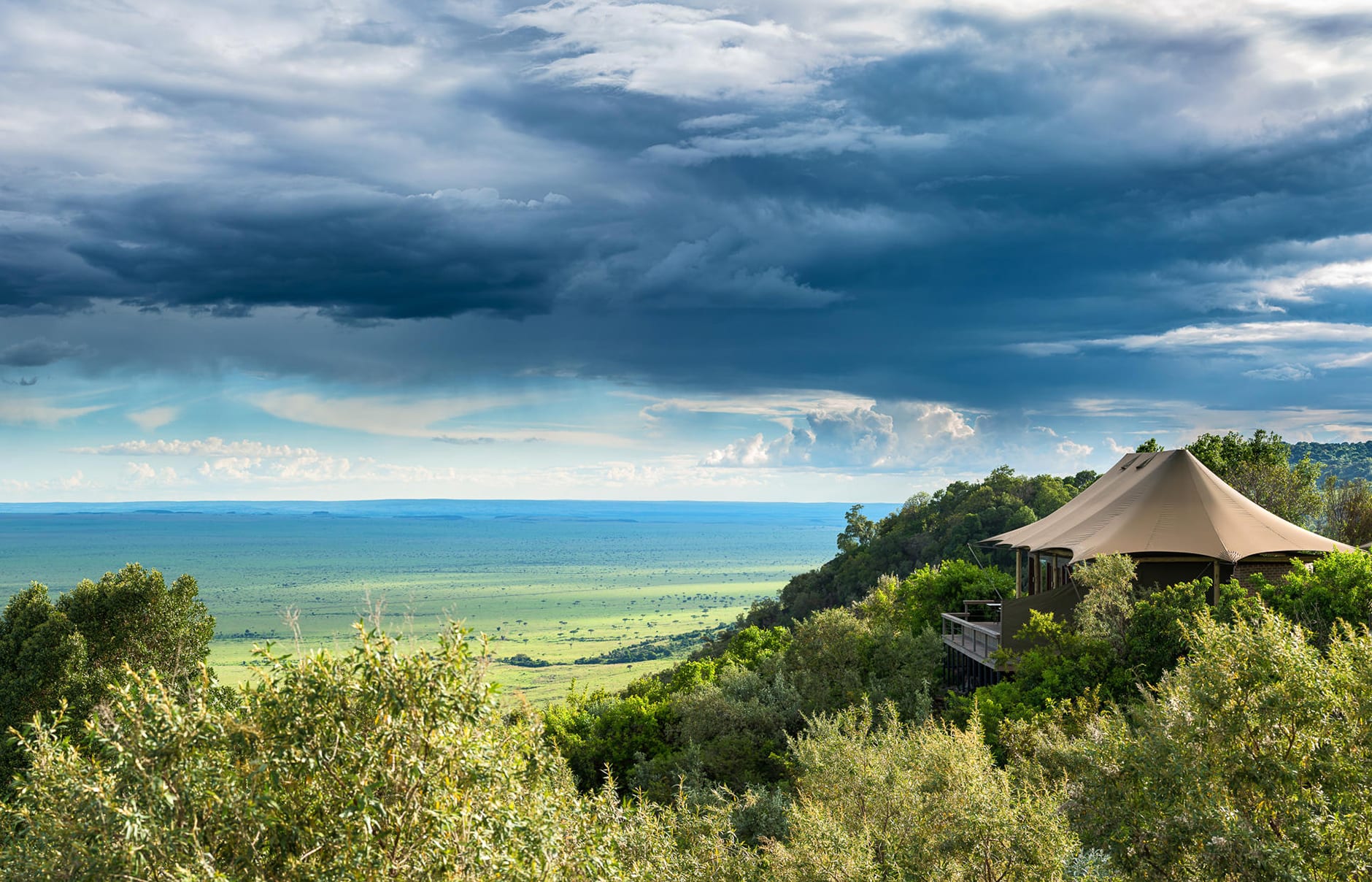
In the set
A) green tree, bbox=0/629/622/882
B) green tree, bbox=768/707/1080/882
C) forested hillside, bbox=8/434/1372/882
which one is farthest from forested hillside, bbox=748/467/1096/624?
green tree, bbox=0/629/622/882

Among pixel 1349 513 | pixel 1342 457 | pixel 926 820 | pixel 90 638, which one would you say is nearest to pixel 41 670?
pixel 90 638

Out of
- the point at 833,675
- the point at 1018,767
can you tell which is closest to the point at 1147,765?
the point at 1018,767

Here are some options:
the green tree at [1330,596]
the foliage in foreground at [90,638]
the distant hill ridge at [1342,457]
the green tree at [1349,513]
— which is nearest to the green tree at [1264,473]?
the green tree at [1349,513]

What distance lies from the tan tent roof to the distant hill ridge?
124 meters

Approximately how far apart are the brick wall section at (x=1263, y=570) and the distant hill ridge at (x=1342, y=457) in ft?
412

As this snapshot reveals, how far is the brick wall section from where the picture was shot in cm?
3195

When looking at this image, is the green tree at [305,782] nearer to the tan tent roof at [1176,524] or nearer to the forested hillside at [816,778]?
the forested hillside at [816,778]

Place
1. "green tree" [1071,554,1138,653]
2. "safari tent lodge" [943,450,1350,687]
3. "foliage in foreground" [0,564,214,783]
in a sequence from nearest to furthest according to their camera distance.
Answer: "green tree" [1071,554,1138,653] → "safari tent lodge" [943,450,1350,687] → "foliage in foreground" [0,564,214,783]

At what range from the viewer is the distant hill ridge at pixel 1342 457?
14756 cm

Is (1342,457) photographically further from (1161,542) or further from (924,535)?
(1161,542)

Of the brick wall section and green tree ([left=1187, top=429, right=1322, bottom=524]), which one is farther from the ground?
green tree ([left=1187, top=429, right=1322, bottom=524])

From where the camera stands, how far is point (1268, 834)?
12.1m

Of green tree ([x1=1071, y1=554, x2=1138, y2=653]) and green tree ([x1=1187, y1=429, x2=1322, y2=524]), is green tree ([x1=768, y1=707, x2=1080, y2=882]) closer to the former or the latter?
green tree ([x1=1071, y1=554, x2=1138, y2=653])

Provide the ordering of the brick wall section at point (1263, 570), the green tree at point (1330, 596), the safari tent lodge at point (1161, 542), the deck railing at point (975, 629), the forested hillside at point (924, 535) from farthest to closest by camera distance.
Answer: the forested hillside at point (924, 535) < the brick wall section at point (1263, 570) < the deck railing at point (975, 629) < the safari tent lodge at point (1161, 542) < the green tree at point (1330, 596)
